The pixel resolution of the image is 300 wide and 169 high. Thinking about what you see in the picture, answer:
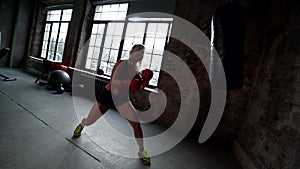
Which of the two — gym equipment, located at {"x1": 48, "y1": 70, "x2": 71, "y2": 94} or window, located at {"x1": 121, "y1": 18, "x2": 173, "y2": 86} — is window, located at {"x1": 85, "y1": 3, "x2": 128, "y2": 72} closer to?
window, located at {"x1": 121, "y1": 18, "x2": 173, "y2": 86}

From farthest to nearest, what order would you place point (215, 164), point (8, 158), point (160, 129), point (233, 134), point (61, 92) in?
point (61, 92)
point (160, 129)
point (233, 134)
point (215, 164)
point (8, 158)

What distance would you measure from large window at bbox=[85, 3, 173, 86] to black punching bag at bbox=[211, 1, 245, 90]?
8.51 feet

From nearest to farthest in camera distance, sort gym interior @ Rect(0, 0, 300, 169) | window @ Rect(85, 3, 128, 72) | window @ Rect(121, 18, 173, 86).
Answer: gym interior @ Rect(0, 0, 300, 169)
window @ Rect(121, 18, 173, 86)
window @ Rect(85, 3, 128, 72)

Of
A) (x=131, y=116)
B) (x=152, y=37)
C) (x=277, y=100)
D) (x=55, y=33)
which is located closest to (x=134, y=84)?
(x=131, y=116)

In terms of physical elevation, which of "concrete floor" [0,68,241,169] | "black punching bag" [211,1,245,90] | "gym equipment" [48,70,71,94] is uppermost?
"black punching bag" [211,1,245,90]

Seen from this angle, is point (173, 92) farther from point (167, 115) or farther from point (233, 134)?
point (233, 134)

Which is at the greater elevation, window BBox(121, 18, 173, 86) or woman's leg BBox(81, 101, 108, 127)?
window BBox(121, 18, 173, 86)

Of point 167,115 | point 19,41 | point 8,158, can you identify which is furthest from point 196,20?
point 19,41

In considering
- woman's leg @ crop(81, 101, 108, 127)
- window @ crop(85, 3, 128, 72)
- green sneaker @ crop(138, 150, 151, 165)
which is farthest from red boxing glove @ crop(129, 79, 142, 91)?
window @ crop(85, 3, 128, 72)

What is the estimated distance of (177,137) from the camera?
3307mm

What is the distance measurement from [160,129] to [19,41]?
24.6 ft

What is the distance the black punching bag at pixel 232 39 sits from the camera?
1.86 meters

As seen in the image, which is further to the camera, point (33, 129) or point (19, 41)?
point (19, 41)

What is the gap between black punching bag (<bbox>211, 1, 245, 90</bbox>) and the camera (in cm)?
186
